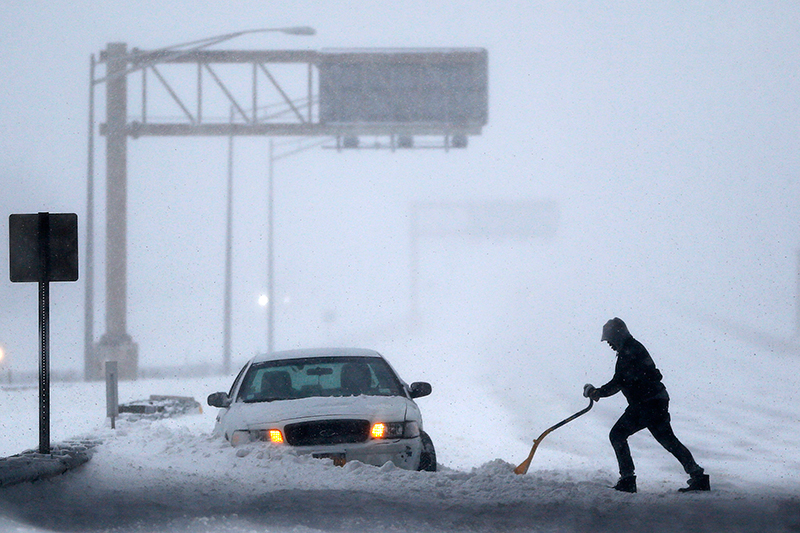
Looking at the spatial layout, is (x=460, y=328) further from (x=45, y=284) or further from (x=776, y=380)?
(x=45, y=284)

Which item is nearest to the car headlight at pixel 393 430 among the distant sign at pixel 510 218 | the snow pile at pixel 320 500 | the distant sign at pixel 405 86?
the snow pile at pixel 320 500

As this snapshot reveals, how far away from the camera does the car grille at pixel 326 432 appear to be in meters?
9.05

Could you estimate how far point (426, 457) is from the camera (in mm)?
9266

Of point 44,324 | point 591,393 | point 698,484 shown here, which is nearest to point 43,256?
point 44,324

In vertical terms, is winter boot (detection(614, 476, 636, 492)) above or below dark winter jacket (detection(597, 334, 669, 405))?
below

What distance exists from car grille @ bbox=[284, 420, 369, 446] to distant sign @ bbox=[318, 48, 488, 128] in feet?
61.7

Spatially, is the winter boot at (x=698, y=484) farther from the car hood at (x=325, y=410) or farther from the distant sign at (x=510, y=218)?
the distant sign at (x=510, y=218)

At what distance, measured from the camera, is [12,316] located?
88.8 metres

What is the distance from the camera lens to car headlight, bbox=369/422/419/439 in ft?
29.8

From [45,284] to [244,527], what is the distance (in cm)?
375

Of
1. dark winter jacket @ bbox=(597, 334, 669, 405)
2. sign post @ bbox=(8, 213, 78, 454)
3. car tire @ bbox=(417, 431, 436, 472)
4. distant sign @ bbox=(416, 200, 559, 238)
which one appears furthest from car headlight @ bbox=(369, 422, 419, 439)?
distant sign @ bbox=(416, 200, 559, 238)

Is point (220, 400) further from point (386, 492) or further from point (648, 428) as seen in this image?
point (648, 428)

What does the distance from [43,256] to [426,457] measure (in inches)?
139

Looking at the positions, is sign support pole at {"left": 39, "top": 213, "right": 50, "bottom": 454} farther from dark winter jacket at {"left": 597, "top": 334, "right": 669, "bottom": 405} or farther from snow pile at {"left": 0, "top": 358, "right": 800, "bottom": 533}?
dark winter jacket at {"left": 597, "top": 334, "right": 669, "bottom": 405}
